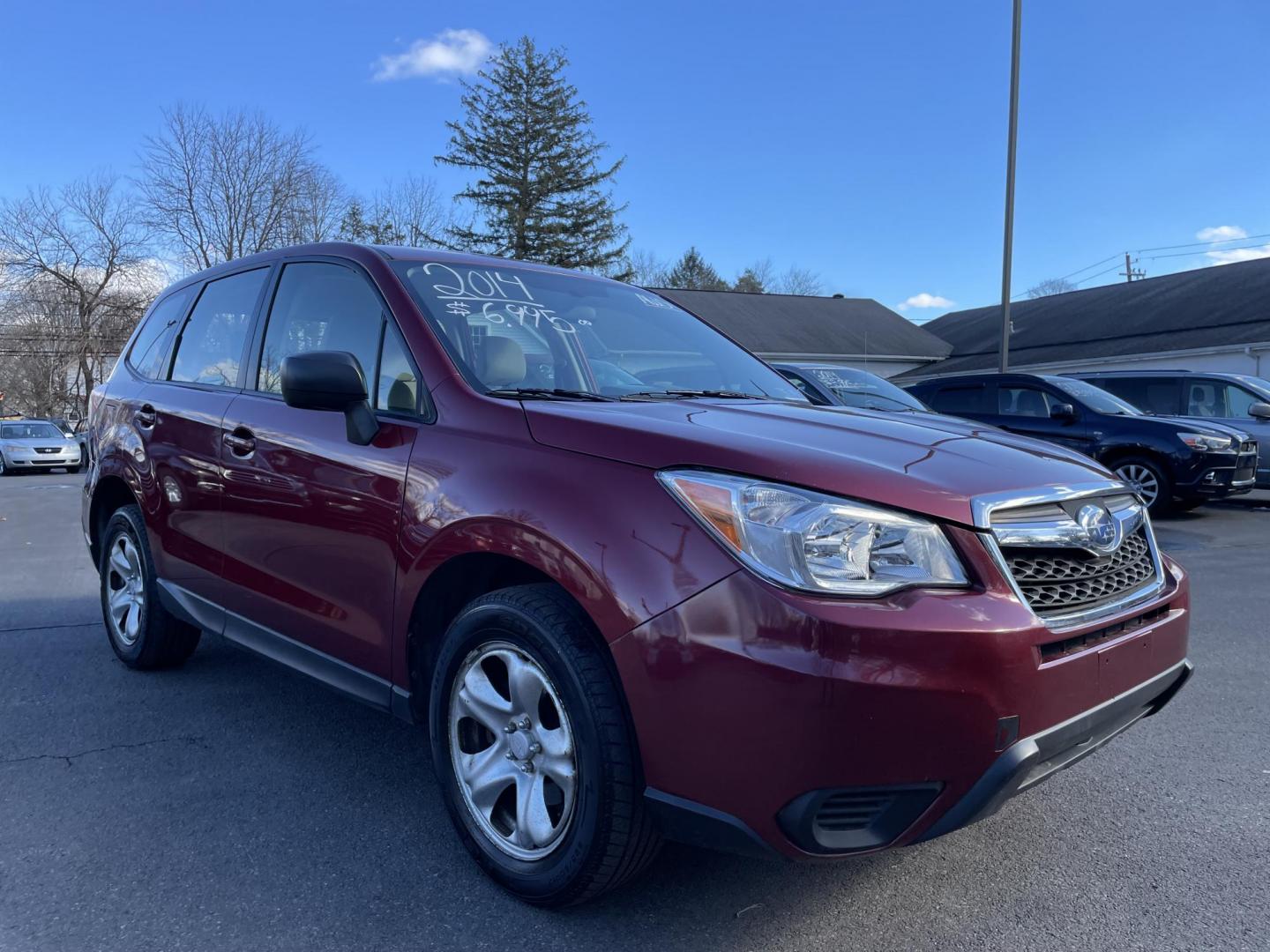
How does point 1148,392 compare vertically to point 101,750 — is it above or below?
above

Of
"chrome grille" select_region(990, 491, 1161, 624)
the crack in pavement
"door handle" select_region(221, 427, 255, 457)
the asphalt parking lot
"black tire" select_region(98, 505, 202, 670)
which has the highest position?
"door handle" select_region(221, 427, 255, 457)

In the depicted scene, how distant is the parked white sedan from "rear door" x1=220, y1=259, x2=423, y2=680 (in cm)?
2639

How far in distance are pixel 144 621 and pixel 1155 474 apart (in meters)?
10.3

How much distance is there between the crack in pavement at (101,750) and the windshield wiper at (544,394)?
196cm

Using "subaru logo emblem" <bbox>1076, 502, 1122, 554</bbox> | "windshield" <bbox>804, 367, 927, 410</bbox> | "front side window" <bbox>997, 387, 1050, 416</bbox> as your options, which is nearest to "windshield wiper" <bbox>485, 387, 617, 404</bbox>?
"subaru logo emblem" <bbox>1076, 502, 1122, 554</bbox>

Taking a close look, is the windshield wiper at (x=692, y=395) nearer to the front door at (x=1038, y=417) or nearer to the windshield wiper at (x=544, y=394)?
the windshield wiper at (x=544, y=394)

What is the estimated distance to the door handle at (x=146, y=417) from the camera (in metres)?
4.15

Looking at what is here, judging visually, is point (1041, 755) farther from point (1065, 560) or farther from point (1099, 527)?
point (1099, 527)

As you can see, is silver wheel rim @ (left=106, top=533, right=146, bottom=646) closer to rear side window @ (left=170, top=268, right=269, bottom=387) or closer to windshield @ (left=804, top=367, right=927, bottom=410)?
rear side window @ (left=170, top=268, right=269, bottom=387)

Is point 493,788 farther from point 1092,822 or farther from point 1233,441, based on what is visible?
point 1233,441

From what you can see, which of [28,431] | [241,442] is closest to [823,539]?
[241,442]

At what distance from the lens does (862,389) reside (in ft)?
31.9

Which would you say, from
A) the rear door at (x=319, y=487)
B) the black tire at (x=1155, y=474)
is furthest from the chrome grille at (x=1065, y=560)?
the black tire at (x=1155, y=474)

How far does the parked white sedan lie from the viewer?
25422 mm
